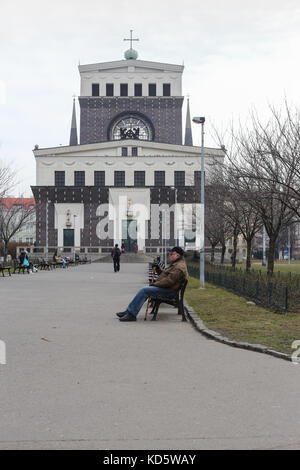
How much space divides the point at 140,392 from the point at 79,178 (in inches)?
2919

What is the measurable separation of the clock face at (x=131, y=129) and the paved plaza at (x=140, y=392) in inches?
2912

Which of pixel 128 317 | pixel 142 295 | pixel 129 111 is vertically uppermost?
pixel 129 111

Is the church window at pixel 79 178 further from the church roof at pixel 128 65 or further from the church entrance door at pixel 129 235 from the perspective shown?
the church roof at pixel 128 65

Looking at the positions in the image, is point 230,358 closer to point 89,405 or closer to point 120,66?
point 89,405

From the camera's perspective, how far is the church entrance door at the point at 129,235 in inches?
3017

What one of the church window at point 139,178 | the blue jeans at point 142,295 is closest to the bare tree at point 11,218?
the church window at point 139,178

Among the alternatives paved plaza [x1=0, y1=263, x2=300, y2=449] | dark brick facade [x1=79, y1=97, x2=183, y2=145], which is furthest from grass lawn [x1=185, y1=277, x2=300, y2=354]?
dark brick facade [x1=79, y1=97, x2=183, y2=145]

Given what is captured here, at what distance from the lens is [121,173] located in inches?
3063

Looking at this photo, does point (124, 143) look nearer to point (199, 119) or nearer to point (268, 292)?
point (199, 119)

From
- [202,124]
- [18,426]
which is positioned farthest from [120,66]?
[18,426]

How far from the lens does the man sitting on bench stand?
11859mm

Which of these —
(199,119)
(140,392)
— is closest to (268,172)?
(199,119)

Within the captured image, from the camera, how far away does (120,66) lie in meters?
79.9

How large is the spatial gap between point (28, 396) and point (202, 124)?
19101 millimetres
